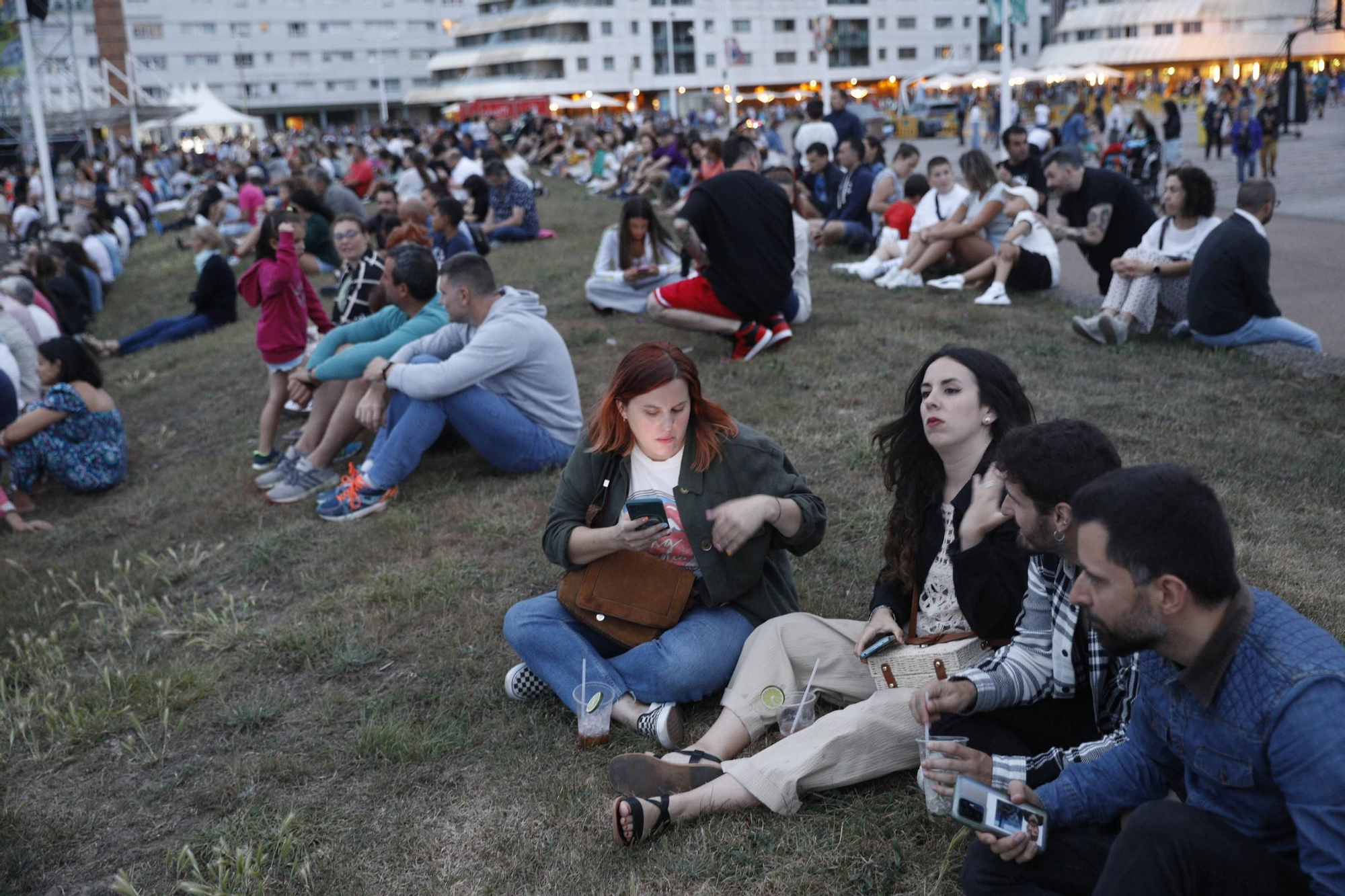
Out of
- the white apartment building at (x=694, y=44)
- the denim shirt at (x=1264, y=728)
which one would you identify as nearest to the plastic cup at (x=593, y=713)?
the denim shirt at (x=1264, y=728)

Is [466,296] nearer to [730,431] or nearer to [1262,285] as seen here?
[730,431]

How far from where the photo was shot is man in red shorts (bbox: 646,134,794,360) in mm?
8266

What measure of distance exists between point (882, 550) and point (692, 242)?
432 cm

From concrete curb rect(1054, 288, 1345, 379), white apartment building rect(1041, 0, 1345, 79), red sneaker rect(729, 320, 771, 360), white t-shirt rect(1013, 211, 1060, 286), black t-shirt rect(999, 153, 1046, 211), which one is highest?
white apartment building rect(1041, 0, 1345, 79)

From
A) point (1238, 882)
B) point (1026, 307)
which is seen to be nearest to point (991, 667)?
point (1238, 882)

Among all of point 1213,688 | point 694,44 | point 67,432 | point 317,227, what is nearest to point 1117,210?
point 1213,688

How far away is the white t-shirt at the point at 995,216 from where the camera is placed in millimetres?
10141

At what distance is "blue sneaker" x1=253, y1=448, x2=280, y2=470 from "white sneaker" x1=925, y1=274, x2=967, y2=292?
6.02 m

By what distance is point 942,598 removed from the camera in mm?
3387

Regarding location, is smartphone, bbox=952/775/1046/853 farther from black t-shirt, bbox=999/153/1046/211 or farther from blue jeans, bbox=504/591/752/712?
black t-shirt, bbox=999/153/1046/211

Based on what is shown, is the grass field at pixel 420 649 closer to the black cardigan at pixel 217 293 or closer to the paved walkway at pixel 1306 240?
the paved walkway at pixel 1306 240

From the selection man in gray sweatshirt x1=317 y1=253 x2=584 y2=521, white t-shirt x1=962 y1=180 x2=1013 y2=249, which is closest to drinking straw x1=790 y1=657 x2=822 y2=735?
man in gray sweatshirt x1=317 y1=253 x2=584 y2=521

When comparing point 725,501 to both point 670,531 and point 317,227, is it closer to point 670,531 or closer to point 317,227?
point 670,531

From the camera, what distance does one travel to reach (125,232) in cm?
2202
